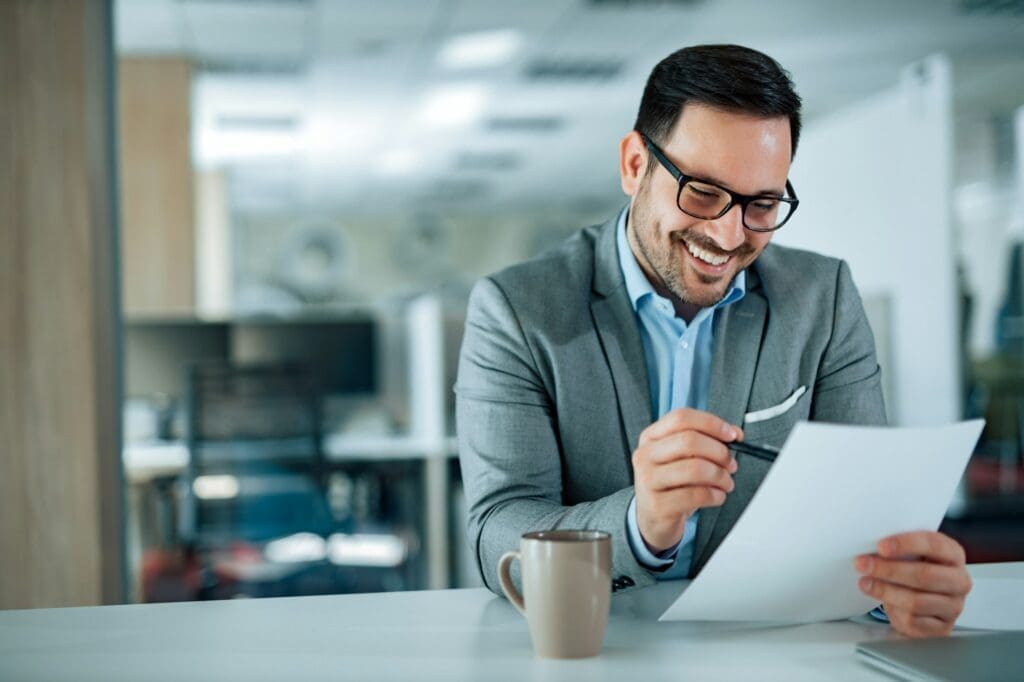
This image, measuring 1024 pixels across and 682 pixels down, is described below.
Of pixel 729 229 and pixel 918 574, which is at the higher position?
pixel 729 229

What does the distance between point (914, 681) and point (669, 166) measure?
2.13 ft

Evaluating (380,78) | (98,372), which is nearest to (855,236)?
(98,372)

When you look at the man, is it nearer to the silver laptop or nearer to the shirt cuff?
the shirt cuff

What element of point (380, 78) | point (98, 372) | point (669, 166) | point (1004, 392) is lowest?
point (1004, 392)

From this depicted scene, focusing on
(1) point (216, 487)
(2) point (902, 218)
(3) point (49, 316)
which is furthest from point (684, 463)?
(1) point (216, 487)

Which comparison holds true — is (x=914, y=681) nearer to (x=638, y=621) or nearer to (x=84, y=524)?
(x=638, y=621)

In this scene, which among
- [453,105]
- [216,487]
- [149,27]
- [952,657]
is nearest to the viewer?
[952,657]

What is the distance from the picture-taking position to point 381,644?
0.80 m

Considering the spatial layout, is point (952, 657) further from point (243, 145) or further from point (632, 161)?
point (243, 145)

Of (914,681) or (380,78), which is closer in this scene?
(914,681)

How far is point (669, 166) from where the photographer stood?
1.16 metres

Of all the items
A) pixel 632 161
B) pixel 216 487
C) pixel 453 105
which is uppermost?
pixel 453 105

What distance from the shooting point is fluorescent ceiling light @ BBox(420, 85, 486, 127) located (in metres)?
7.38

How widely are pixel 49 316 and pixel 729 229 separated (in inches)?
60.9
